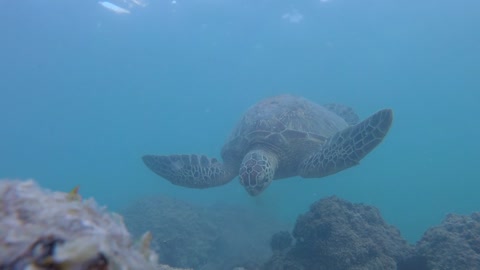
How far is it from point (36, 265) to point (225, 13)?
34070mm

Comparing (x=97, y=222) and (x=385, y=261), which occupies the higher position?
(x=385, y=261)

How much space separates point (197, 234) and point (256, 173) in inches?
230

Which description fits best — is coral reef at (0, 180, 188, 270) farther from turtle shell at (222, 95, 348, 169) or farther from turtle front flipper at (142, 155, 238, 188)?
turtle front flipper at (142, 155, 238, 188)

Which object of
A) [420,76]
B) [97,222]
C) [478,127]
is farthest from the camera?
[478,127]

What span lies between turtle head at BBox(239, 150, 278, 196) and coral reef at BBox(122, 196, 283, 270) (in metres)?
1.69

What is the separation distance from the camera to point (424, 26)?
127 ft

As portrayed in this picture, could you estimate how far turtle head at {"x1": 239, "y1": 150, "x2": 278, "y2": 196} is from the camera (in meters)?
7.60

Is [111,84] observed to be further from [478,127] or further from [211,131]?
[478,127]

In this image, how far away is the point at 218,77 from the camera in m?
67.0

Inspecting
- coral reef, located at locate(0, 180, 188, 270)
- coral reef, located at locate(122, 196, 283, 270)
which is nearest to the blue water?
coral reef, located at locate(122, 196, 283, 270)

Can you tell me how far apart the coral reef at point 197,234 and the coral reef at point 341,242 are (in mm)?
1399

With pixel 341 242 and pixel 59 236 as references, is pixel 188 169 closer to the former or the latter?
pixel 341 242

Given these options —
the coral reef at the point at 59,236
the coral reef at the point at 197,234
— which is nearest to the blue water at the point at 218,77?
the coral reef at the point at 197,234

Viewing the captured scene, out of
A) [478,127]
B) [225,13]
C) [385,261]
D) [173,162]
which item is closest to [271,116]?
[173,162]
